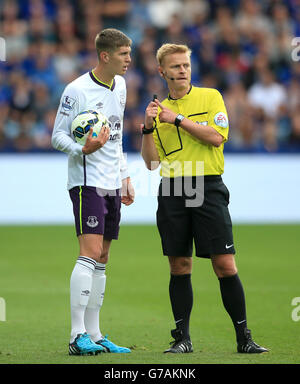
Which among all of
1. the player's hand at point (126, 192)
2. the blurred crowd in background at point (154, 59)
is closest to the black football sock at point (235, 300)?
the player's hand at point (126, 192)

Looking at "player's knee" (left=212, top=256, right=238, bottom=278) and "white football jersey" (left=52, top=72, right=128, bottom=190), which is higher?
"white football jersey" (left=52, top=72, right=128, bottom=190)

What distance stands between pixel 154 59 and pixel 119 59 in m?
11.3

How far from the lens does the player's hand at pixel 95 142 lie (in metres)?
6.23

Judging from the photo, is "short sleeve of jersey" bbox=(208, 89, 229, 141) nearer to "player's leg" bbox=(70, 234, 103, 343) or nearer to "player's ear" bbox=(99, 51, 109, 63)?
"player's ear" bbox=(99, 51, 109, 63)

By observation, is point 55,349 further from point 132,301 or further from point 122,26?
point 122,26

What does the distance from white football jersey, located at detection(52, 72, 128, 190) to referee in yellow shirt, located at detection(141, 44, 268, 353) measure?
0.95 ft

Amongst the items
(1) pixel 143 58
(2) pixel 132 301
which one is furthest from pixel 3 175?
(2) pixel 132 301

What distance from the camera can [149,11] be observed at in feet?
64.6

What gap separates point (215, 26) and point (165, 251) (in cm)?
1355

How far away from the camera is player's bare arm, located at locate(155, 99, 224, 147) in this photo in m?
6.23

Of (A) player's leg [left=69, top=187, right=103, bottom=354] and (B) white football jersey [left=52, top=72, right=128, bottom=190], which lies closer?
(A) player's leg [left=69, top=187, right=103, bottom=354]

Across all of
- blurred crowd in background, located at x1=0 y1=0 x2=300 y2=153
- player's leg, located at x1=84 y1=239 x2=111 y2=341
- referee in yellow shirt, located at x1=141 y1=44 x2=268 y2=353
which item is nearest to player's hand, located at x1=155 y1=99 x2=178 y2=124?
referee in yellow shirt, located at x1=141 y1=44 x2=268 y2=353

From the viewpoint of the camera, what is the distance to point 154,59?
17.6 metres

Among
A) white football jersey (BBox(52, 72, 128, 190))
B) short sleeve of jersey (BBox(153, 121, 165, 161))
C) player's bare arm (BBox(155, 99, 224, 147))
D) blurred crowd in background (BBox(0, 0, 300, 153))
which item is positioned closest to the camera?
player's bare arm (BBox(155, 99, 224, 147))
